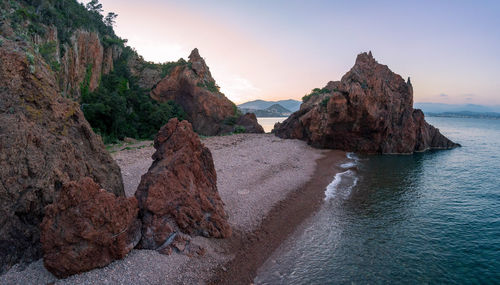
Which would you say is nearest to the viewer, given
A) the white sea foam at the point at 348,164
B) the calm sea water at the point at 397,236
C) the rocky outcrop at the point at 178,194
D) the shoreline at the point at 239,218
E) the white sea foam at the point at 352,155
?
the shoreline at the point at 239,218

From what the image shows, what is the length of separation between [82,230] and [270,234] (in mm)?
7791

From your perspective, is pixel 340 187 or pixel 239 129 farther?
pixel 239 129

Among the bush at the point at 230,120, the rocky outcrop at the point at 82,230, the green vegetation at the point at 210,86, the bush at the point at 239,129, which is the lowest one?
the rocky outcrop at the point at 82,230

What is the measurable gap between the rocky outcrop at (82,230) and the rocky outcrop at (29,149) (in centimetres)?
77

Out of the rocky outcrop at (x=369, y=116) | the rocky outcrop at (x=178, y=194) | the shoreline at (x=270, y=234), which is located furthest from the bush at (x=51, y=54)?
the rocky outcrop at (x=369, y=116)

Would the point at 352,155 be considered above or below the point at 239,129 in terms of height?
below

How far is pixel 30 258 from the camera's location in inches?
303

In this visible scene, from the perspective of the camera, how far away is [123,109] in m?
31.7

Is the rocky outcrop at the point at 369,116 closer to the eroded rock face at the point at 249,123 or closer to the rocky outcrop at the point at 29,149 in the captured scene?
the eroded rock face at the point at 249,123

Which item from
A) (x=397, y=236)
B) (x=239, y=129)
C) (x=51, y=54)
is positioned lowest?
(x=397, y=236)

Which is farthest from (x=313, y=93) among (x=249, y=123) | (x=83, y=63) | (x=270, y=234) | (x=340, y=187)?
(x=270, y=234)

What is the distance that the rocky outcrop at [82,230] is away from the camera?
7.39m

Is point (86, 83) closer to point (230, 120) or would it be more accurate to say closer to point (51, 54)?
point (51, 54)

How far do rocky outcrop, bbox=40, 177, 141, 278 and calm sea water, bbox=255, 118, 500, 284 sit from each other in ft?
16.9
